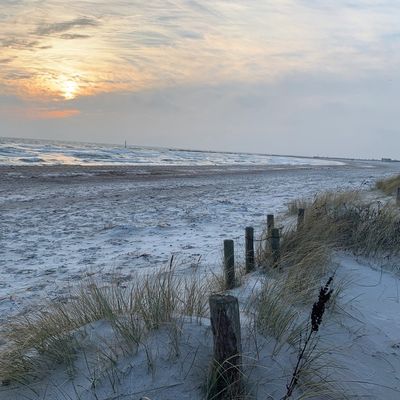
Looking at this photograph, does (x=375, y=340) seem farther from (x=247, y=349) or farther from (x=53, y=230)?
(x=53, y=230)

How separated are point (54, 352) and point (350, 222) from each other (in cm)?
576

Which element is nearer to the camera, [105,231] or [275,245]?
[275,245]

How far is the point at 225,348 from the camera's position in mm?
2971

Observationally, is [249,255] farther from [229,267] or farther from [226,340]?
[226,340]

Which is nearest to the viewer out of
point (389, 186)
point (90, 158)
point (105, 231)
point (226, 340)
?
point (226, 340)

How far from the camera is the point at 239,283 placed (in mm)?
5383

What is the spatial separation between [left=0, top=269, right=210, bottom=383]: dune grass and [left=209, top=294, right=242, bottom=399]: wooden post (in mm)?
562

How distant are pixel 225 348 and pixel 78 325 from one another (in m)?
1.45

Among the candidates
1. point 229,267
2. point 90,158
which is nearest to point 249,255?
point 229,267

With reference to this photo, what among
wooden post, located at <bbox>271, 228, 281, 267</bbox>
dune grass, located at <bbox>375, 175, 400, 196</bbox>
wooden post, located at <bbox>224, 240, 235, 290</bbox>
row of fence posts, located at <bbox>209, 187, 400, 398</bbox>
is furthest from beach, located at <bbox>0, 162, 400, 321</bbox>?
dune grass, located at <bbox>375, 175, 400, 196</bbox>

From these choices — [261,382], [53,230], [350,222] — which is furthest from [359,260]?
[53,230]

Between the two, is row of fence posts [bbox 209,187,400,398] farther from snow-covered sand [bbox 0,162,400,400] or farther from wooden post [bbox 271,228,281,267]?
wooden post [bbox 271,228,281,267]

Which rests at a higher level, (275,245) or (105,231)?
(275,245)

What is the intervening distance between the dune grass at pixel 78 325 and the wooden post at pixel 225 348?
56 centimetres
